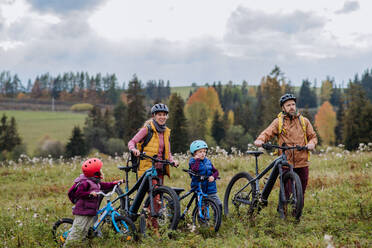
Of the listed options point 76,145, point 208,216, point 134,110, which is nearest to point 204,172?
point 208,216

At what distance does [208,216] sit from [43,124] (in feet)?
343

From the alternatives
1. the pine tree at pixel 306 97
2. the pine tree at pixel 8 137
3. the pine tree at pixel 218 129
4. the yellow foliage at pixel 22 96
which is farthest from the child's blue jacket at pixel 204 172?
the yellow foliage at pixel 22 96

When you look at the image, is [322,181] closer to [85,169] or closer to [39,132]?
[85,169]

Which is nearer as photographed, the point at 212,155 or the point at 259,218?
the point at 259,218

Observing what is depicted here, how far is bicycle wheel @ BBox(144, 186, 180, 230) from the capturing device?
18.5 ft

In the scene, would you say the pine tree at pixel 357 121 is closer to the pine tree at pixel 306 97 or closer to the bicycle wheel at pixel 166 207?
the bicycle wheel at pixel 166 207

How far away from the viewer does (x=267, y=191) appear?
6789 mm

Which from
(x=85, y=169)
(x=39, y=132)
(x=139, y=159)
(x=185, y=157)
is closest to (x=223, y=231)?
(x=139, y=159)

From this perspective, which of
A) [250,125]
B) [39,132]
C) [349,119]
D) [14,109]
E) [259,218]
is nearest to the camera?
[259,218]

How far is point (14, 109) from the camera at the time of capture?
11862 cm

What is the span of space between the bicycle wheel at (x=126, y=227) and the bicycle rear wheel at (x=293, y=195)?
263 centimetres

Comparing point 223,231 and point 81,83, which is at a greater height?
point 81,83

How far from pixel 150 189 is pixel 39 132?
96.1 m

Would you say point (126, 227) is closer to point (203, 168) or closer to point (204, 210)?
point (204, 210)
